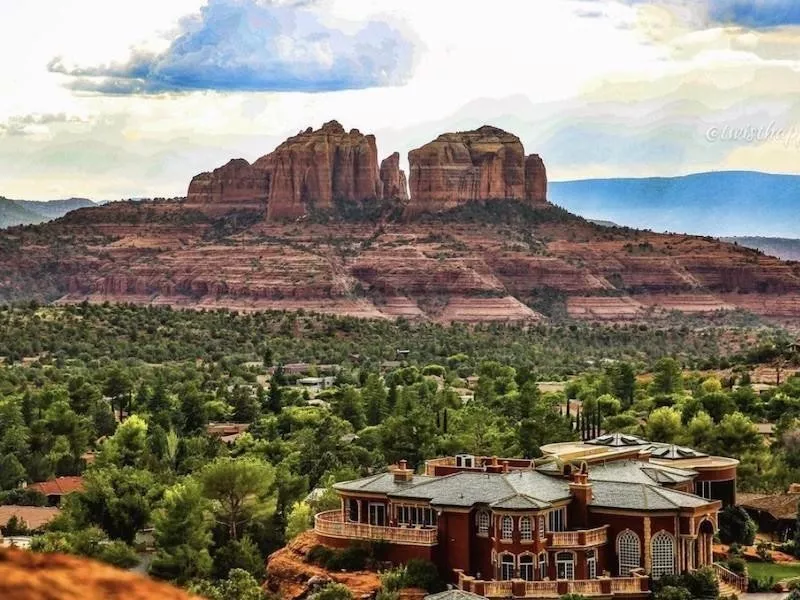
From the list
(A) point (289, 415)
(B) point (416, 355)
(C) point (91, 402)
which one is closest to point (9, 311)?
(B) point (416, 355)

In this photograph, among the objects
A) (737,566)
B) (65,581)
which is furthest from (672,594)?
(65,581)

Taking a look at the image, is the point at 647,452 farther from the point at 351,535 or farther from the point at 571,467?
the point at 351,535

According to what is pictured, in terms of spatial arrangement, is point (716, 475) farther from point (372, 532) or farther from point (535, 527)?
point (372, 532)

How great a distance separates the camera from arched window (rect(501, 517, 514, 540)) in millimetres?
50156

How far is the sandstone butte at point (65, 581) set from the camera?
3916mm

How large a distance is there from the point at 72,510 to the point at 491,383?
56591 mm

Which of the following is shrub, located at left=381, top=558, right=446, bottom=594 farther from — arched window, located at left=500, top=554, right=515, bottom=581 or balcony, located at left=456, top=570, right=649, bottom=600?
arched window, located at left=500, top=554, right=515, bottom=581

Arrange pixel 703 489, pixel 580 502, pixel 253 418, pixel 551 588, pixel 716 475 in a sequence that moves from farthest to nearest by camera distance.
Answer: pixel 253 418
pixel 716 475
pixel 703 489
pixel 580 502
pixel 551 588

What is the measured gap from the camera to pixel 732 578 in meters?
51.8

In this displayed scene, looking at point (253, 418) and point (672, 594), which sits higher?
point (672, 594)

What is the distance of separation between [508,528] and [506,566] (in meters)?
1.10

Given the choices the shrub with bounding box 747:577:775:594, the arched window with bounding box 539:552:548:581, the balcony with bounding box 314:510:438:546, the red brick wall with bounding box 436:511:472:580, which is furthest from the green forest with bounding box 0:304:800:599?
the shrub with bounding box 747:577:775:594

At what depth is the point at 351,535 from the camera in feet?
176

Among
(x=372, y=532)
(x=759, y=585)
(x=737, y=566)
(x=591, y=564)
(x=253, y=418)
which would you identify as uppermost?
(x=372, y=532)
